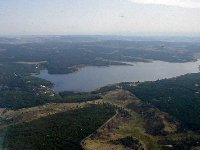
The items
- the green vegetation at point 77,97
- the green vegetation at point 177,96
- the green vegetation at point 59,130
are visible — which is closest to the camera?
the green vegetation at point 59,130

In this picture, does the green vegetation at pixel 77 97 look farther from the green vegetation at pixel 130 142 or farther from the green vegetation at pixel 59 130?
the green vegetation at pixel 130 142

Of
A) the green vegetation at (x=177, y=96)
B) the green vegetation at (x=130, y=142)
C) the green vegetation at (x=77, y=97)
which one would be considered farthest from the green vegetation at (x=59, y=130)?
the green vegetation at (x=177, y=96)

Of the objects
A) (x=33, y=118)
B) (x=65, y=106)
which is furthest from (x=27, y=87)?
(x=33, y=118)

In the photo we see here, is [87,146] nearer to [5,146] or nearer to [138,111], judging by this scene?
[5,146]

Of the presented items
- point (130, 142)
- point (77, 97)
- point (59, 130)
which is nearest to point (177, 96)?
point (77, 97)

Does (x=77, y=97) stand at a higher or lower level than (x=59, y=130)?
lower

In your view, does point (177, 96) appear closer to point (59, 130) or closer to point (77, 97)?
point (77, 97)

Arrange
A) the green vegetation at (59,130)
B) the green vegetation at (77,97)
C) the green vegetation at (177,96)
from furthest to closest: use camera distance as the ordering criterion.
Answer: the green vegetation at (77,97), the green vegetation at (177,96), the green vegetation at (59,130)

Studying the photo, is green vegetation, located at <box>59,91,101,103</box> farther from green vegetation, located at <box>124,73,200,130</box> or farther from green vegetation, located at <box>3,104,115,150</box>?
green vegetation, located at <box>124,73,200,130</box>

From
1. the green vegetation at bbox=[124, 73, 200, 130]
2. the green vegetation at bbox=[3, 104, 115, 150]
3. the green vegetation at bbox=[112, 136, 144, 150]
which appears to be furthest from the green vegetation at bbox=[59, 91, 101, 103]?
the green vegetation at bbox=[112, 136, 144, 150]

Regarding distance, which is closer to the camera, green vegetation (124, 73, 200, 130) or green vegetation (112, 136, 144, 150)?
green vegetation (112, 136, 144, 150)
